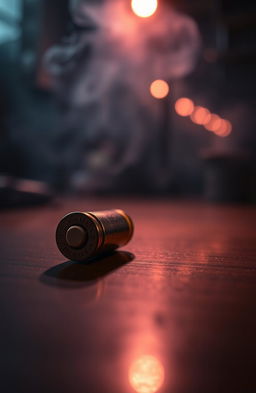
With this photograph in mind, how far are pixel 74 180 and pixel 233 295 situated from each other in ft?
12.6

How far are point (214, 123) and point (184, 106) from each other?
436 mm

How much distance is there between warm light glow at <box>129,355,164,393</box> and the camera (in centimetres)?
38

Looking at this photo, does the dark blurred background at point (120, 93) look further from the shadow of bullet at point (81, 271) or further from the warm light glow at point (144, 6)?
the shadow of bullet at point (81, 271)

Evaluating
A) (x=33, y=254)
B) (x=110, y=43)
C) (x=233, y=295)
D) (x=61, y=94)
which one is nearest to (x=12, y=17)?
(x=61, y=94)

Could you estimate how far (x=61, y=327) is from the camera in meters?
0.51

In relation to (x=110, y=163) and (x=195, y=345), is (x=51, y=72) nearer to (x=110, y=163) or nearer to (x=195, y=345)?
(x=110, y=163)

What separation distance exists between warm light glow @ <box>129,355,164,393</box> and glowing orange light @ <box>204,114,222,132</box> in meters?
3.94

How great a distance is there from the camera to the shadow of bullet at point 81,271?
2.40 feet

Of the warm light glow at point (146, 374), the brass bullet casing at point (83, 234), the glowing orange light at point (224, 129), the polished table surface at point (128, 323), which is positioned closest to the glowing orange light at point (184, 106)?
the glowing orange light at point (224, 129)

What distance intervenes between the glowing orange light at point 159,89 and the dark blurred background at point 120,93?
54 millimetres

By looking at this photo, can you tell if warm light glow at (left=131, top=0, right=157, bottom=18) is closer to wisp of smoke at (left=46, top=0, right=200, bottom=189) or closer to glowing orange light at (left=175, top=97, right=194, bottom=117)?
wisp of smoke at (left=46, top=0, right=200, bottom=189)

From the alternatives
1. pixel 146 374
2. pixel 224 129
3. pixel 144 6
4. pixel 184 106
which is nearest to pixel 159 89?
pixel 184 106

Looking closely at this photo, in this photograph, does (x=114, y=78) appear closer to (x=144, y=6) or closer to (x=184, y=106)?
(x=184, y=106)

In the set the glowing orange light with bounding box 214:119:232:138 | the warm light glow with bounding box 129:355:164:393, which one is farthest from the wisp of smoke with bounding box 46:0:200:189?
the warm light glow with bounding box 129:355:164:393
